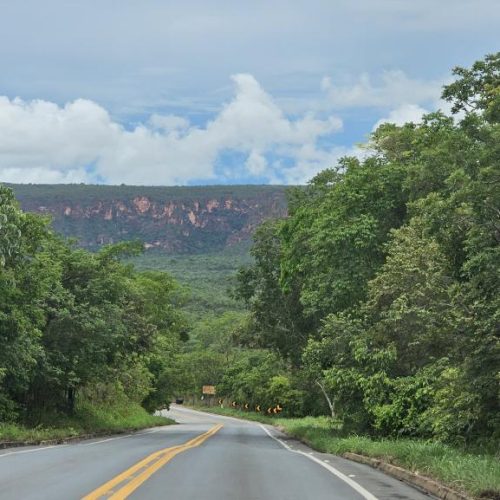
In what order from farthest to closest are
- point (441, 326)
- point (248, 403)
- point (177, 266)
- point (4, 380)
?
1. point (177, 266)
2. point (248, 403)
3. point (4, 380)
4. point (441, 326)

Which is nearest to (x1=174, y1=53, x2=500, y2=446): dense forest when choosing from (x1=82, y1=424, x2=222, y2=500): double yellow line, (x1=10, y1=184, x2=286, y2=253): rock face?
(x1=82, y1=424, x2=222, y2=500): double yellow line

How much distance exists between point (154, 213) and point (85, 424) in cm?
16453

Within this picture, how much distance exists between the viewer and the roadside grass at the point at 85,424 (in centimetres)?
2434

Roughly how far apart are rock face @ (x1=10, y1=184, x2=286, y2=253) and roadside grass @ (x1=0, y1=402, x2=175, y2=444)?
132761 mm

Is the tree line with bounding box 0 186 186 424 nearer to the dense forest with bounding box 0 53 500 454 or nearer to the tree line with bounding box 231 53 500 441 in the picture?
the dense forest with bounding box 0 53 500 454

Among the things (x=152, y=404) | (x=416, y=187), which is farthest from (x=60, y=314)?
(x=152, y=404)

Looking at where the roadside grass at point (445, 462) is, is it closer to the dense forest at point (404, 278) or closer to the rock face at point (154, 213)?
the dense forest at point (404, 278)

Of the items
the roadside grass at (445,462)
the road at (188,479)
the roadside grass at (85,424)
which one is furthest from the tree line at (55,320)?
the roadside grass at (445,462)

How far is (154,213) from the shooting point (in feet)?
648

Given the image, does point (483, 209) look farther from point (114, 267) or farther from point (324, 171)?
point (114, 267)

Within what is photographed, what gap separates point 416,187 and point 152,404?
153ft

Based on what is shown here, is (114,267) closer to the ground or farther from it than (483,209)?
closer to the ground

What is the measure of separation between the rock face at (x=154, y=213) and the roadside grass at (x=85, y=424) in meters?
133

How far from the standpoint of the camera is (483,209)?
14.1 meters
